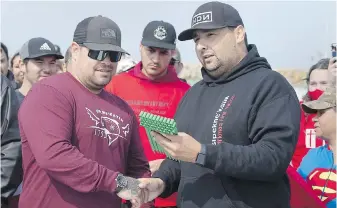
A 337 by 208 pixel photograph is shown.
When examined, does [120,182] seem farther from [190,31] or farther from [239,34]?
[239,34]

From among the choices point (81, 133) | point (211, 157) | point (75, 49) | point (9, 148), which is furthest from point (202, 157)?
point (9, 148)

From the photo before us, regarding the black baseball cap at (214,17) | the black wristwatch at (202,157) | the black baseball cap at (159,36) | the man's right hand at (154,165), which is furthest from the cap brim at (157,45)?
the black wristwatch at (202,157)

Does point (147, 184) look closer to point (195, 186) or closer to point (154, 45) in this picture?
point (195, 186)

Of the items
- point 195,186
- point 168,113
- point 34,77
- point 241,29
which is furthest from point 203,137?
point 34,77

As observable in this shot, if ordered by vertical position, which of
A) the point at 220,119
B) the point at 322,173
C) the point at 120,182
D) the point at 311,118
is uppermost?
the point at 220,119

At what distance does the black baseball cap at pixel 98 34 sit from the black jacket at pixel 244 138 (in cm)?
75

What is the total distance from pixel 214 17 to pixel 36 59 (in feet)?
9.10

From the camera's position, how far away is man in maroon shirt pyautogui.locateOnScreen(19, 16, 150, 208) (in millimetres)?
2711

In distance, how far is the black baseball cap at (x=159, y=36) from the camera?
4625mm

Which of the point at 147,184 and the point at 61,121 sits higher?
the point at 61,121

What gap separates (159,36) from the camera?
4637mm

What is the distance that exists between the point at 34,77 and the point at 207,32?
2.65 m

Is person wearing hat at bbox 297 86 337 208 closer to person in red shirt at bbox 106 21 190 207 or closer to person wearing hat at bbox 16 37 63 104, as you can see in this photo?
person in red shirt at bbox 106 21 190 207

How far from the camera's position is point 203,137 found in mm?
2752
